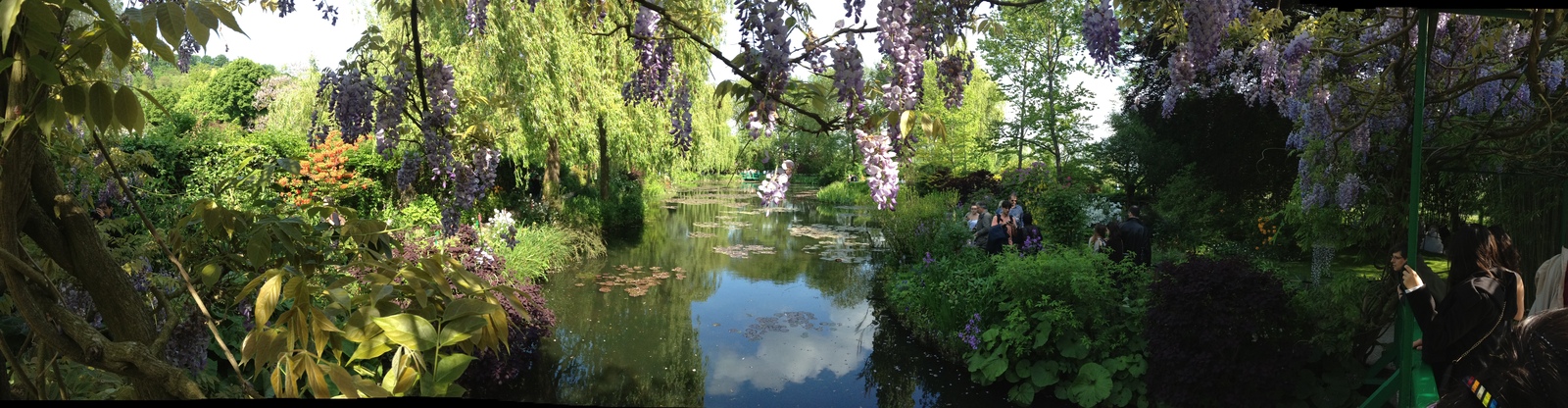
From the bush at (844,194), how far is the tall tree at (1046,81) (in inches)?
256

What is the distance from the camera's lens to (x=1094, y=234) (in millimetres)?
6637

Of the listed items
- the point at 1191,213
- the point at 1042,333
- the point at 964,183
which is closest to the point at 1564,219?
the point at 1042,333

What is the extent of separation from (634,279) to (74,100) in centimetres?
802

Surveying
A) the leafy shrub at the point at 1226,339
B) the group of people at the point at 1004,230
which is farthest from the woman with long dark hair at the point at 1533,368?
the group of people at the point at 1004,230

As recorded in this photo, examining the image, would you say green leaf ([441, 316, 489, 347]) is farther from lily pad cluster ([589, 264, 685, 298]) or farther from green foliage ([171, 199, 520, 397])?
lily pad cluster ([589, 264, 685, 298])

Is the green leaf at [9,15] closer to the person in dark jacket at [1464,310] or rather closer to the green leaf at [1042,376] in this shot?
the person in dark jacket at [1464,310]

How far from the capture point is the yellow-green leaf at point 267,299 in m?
0.90

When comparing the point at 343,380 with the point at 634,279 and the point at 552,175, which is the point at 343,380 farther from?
the point at 552,175

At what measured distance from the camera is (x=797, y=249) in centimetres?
1188

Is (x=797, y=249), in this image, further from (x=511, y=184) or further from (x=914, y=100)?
(x=914, y=100)

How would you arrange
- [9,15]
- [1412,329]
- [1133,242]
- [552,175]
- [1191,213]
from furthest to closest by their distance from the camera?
[552,175], [1191,213], [1133,242], [1412,329], [9,15]

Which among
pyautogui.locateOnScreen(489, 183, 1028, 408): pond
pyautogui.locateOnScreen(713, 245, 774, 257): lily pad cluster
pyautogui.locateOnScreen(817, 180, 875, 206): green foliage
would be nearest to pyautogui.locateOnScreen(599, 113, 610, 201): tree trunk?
pyautogui.locateOnScreen(489, 183, 1028, 408): pond

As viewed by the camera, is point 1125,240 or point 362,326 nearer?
point 362,326

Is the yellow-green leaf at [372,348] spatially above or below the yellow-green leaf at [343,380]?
above
